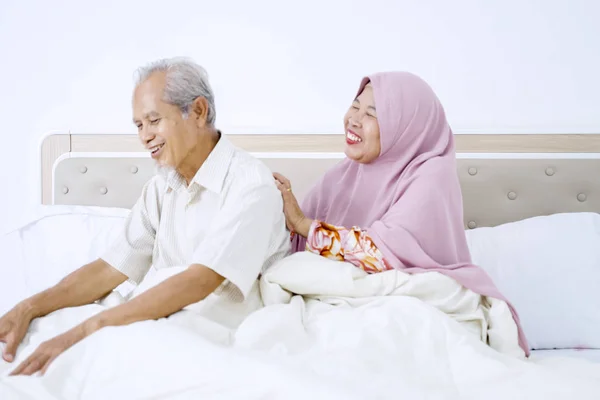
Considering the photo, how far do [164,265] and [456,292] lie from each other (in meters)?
0.80

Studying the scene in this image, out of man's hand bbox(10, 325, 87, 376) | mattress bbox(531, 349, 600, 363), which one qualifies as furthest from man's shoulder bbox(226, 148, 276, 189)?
mattress bbox(531, 349, 600, 363)

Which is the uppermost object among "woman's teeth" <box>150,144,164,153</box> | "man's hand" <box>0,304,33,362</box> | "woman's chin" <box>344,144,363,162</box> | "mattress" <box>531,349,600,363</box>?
"woman's teeth" <box>150,144,164,153</box>

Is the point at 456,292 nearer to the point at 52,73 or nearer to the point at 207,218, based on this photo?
the point at 207,218

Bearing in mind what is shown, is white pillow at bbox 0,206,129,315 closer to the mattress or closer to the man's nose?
the man's nose

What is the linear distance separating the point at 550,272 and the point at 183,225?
1.18 metres

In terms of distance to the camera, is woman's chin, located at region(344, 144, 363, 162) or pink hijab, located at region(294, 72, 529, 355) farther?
woman's chin, located at region(344, 144, 363, 162)

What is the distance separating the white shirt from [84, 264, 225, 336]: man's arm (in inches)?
1.4

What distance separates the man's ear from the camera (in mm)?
1828

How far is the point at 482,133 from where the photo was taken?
2666 millimetres

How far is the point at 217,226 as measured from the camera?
168 cm

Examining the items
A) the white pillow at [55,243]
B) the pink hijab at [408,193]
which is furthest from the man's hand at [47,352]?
the white pillow at [55,243]

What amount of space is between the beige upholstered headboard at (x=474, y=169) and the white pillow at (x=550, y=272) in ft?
0.81

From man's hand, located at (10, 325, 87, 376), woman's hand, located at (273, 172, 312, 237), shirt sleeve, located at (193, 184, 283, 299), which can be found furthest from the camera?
woman's hand, located at (273, 172, 312, 237)

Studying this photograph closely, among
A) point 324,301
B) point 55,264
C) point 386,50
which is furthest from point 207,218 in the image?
point 386,50
